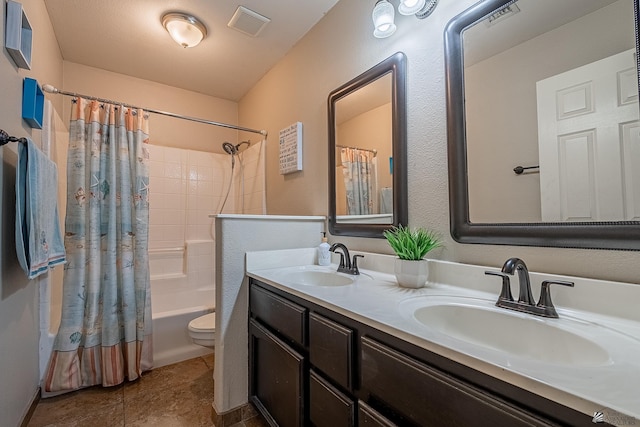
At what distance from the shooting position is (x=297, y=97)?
2123 millimetres

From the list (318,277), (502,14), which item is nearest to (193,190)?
(318,277)

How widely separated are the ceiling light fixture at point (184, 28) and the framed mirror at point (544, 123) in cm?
166

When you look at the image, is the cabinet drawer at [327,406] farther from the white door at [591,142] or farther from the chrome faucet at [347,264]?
the white door at [591,142]

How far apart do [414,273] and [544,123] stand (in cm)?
66

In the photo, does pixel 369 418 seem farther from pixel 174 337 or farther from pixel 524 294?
pixel 174 337

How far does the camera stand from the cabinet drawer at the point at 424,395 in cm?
50

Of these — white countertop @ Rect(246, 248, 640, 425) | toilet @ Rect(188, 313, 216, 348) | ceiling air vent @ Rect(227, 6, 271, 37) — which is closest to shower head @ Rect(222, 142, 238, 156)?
ceiling air vent @ Rect(227, 6, 271, 37)

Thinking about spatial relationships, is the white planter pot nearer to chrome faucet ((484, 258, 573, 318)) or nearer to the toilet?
chrome faucet ((484, 258, 573, 318))

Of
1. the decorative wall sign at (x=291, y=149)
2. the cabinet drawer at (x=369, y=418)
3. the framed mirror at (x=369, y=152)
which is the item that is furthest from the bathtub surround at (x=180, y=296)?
the cabinet drawer at (x=369, y=418)

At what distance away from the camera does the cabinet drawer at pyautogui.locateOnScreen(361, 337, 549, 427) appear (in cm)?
50

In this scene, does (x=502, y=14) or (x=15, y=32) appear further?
(x=15, y=32)

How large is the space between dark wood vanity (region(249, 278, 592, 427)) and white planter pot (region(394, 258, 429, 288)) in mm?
345

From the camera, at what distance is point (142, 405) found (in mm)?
1583

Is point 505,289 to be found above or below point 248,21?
below
